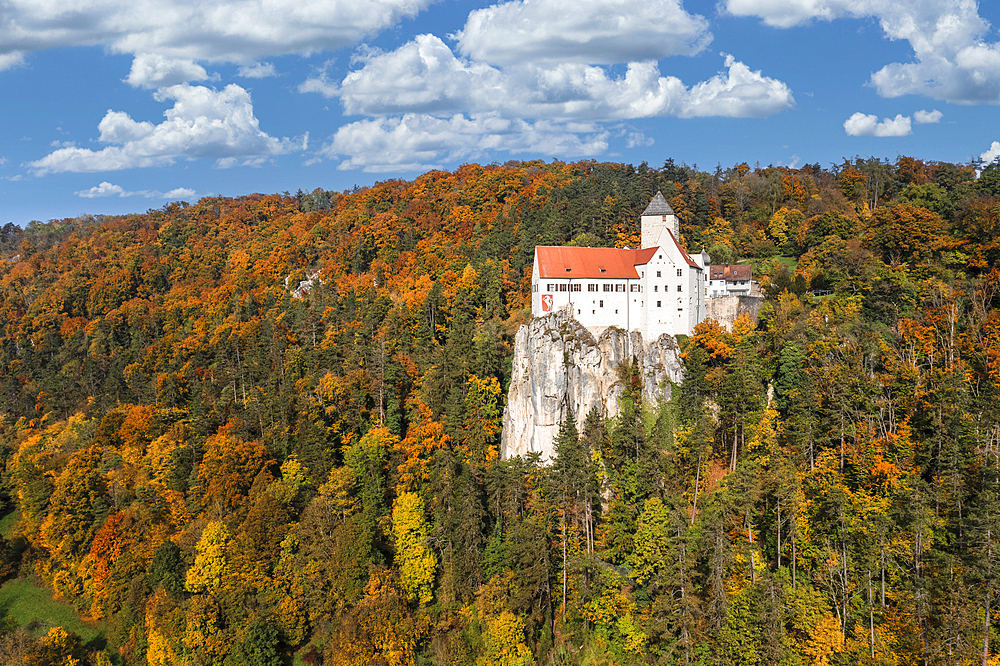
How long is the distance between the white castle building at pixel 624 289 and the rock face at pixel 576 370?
1.47m

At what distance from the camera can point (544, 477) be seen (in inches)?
1858

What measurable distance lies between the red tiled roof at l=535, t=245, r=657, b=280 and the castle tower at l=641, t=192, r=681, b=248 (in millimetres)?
4677

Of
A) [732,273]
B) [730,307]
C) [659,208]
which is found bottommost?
[730,307]

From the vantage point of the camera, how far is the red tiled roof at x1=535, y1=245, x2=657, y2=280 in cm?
5544

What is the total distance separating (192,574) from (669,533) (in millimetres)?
32898

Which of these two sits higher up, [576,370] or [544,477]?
[576,370]

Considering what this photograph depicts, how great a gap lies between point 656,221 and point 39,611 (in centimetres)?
6171

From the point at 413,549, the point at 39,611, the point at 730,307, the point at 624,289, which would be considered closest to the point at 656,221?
the point at 624,289

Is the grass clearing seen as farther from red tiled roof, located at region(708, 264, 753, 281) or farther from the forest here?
red tiled roof, located at region(708, 264, 753, 281)

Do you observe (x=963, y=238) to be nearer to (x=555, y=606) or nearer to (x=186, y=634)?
(x=555, y=606)

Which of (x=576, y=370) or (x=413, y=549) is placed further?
(x=576, y=370)

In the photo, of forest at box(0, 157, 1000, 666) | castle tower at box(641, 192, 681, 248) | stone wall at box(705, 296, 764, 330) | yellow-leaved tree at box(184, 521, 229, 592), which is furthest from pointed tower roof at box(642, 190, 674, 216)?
yellow-leaved tree at box(184, 521, 229, 592)

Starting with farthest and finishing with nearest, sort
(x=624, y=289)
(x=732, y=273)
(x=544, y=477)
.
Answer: (x=732, y=273) → (x=624, y=289) → (x=544, y=477)

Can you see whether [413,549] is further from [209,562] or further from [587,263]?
[587,263]
